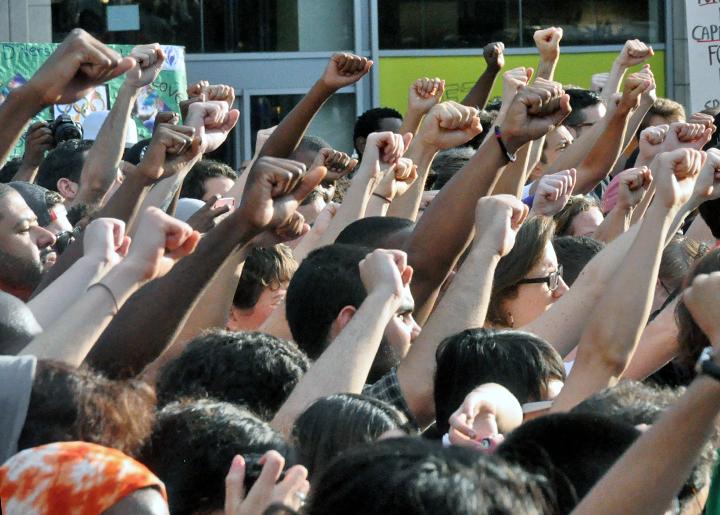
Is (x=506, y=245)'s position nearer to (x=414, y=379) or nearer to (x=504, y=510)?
(x=414, y=379)

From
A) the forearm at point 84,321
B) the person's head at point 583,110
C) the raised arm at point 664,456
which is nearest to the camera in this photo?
the raised arm at point 664,456

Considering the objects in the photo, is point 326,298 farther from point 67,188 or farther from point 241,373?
point 67,188

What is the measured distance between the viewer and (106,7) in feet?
43.5

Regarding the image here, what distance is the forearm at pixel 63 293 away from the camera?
123 inches

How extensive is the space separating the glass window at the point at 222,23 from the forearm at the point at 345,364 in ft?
34.9

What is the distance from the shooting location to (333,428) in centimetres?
261

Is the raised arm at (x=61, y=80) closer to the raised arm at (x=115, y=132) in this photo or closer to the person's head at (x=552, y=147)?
the raised arm at (x=115, y=132)

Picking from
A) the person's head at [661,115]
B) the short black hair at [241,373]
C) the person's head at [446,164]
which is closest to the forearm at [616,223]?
the person's head at [446,164]

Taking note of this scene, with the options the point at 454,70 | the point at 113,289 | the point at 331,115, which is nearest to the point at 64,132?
the point at 113,289

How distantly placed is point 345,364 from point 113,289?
0.52 meters

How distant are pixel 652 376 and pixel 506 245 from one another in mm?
669

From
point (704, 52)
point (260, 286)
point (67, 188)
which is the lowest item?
point (260, 286)

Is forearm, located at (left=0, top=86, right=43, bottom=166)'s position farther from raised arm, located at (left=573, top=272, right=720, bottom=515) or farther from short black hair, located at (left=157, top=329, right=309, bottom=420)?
raised arm, located at (left=573, top=272, right=720, bottom=515)

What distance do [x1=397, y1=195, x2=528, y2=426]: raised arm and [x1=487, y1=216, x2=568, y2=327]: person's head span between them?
577mm
